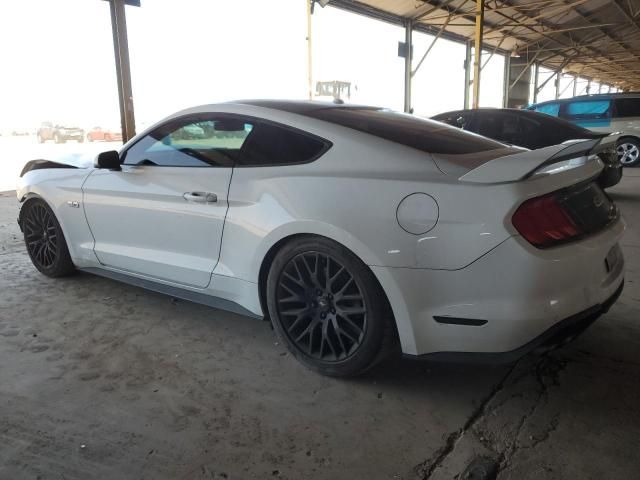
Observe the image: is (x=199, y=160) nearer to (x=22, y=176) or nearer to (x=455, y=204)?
(x=455, y=204)

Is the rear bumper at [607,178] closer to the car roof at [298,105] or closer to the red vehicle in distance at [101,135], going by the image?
the car roof at [298,105]

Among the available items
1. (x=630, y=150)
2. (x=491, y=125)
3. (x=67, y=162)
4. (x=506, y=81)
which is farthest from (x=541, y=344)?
(x=506, y=81)

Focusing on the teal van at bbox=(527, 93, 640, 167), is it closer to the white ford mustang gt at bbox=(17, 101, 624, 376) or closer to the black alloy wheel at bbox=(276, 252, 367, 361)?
the white ford mustang gt at bbox=(17, 101, 624, 376)

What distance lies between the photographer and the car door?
8.68 ft

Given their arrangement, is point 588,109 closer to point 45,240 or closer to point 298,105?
point 298,105

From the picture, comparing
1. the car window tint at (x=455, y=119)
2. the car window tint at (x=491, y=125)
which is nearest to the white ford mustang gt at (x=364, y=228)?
the car window tint at (x=491, y=125)

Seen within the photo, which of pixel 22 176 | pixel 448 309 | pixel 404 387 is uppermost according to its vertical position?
pixel 22 176

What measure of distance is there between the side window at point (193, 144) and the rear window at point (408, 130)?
0.43 m

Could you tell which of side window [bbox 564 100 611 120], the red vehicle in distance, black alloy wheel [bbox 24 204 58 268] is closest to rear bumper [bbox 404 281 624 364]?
black alloy wheel [bbox 24 204 58 268]

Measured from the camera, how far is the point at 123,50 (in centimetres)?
893

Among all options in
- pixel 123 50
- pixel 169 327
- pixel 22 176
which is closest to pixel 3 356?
pixel 169 327

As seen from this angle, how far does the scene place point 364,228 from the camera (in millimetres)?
2070

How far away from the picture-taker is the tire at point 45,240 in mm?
3646

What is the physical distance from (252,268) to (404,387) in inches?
36.7
